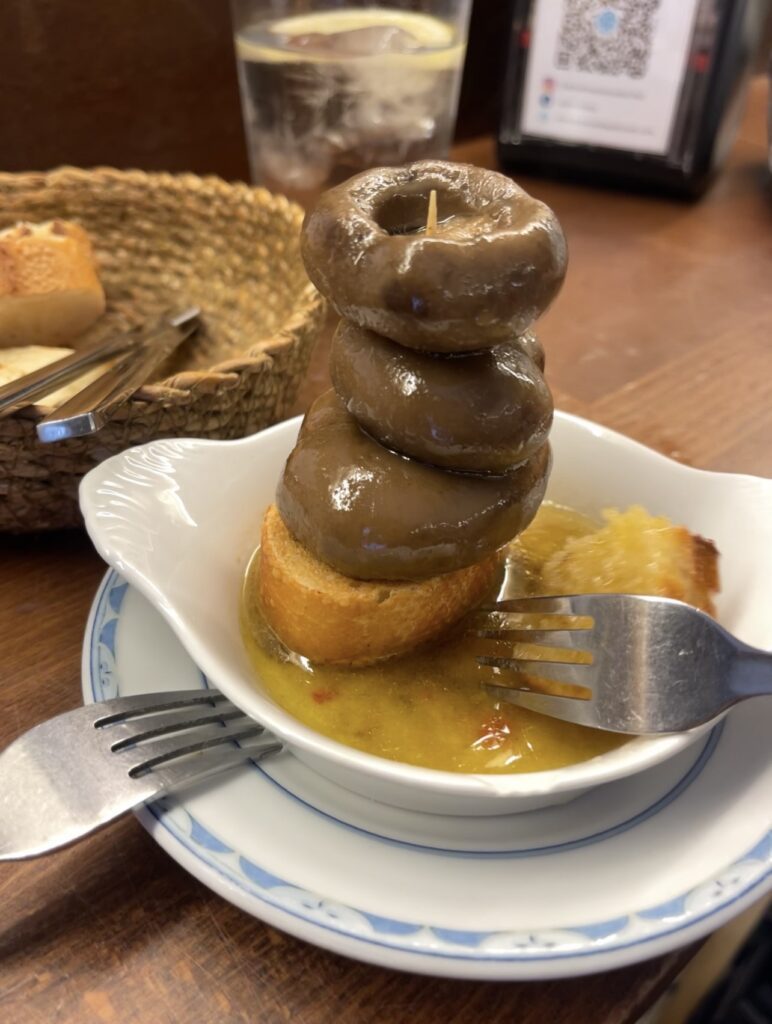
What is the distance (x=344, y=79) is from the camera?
1.59 meters

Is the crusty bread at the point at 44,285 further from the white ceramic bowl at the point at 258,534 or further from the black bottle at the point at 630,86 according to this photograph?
the black bottle at the point at 630,86

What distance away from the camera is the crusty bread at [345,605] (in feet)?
2.61

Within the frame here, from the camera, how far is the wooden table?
0.62 metres

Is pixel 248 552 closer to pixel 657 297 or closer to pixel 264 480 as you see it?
pixel 264 480

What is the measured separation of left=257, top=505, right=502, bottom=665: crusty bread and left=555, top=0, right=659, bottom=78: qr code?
5.02 ft

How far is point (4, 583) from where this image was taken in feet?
3.35

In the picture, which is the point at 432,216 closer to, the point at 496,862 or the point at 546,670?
the point at 546,670

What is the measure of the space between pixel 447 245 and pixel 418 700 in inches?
15.5

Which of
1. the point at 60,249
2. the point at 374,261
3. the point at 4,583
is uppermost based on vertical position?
the point at 374,261

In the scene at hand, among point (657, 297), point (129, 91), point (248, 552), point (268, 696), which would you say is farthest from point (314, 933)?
point (129, 91)

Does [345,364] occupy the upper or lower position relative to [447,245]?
lower

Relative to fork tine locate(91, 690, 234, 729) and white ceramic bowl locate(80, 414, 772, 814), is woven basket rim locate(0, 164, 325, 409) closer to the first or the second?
white ceramic bowl locate(80, 414, 772, 814)

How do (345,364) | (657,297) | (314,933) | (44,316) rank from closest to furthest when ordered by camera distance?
(314,933) < (345,364) < (44,316) < (657,297)

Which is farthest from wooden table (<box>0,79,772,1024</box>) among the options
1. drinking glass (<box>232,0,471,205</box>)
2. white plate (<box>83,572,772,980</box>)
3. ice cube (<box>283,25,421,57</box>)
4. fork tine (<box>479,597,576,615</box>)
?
ice cube (<box>283,25,421,57</box>)
